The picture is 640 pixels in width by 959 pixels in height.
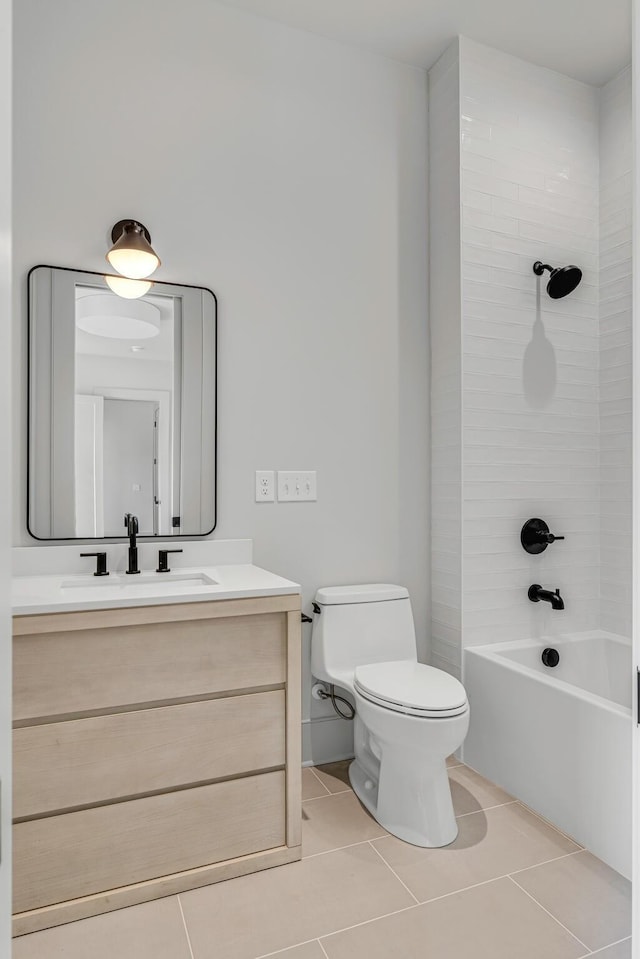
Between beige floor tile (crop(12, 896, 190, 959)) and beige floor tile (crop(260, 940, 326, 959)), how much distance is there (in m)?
0.22

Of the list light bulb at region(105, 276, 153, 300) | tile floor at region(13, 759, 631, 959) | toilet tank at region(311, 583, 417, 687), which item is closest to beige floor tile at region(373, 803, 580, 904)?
tile floor at region(13, 759, 631, 959)

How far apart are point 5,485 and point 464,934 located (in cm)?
161

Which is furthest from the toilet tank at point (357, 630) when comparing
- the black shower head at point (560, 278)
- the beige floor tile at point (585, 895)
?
the black shower head at point (560, 278)

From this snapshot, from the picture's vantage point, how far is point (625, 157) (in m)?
2.62

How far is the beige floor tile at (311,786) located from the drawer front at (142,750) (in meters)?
0.51

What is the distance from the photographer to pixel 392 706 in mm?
1855

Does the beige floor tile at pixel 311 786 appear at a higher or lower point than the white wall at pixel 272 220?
lower

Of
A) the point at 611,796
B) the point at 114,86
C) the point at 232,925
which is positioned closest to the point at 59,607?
the point at 232,925

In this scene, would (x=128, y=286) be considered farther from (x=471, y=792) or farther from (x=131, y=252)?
(x=471, y=792)

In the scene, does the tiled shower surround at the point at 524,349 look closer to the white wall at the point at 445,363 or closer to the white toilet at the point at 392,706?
the white wall at the point at 445,363

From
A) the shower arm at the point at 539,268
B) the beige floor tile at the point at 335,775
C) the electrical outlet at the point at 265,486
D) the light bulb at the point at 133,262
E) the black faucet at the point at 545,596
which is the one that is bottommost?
the beige floor tile at the point at 335,775

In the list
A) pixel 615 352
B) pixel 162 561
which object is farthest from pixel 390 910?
pixel 615 352

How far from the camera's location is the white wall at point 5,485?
1.67ft

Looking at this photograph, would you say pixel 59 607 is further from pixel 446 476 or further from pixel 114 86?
pixel 114 86
